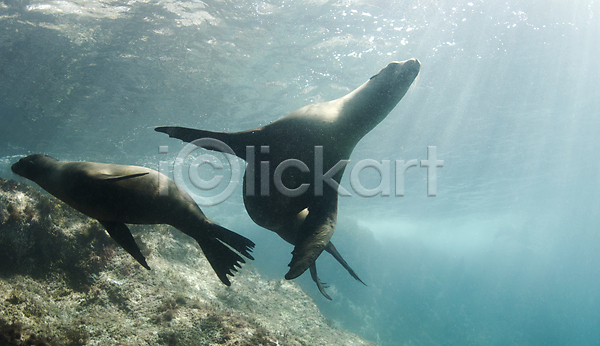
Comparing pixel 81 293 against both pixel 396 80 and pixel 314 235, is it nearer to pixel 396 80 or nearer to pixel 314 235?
pixel 314 235

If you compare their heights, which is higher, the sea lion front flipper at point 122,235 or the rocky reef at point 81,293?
the sea lion front flipper at point 122,235

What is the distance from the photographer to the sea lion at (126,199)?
1.73 metres

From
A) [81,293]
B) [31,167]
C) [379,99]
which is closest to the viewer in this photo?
[31,167]

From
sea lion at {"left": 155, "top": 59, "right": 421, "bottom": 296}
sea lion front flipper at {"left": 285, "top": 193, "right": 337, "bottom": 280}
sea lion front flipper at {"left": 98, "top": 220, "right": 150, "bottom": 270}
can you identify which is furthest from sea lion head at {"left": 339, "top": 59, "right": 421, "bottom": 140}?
sea lion front flipper at {"left": 98, "top": 220, "right": 150, "bottom": 270}

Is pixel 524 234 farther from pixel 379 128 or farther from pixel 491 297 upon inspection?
pixel 379 128

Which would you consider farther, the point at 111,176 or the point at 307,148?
the point at 307,148

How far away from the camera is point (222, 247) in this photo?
2.04 metres

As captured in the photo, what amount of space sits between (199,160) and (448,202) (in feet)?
87.3

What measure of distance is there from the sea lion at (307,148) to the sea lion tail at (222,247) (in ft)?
1.51

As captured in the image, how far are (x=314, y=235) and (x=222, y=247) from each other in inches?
29.0

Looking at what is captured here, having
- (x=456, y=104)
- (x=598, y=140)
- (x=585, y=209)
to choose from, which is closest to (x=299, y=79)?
(x=456, y=104)

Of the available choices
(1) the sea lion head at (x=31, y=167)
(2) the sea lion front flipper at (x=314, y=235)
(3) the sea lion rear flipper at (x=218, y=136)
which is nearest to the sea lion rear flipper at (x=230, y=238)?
(2) the sea lion front flipper at (x=314, y=235)

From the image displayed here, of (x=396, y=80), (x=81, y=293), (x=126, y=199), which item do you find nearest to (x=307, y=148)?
(x=396, y=80)

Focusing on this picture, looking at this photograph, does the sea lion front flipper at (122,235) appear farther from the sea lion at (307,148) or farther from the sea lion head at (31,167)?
the sea lion at (307,148)
